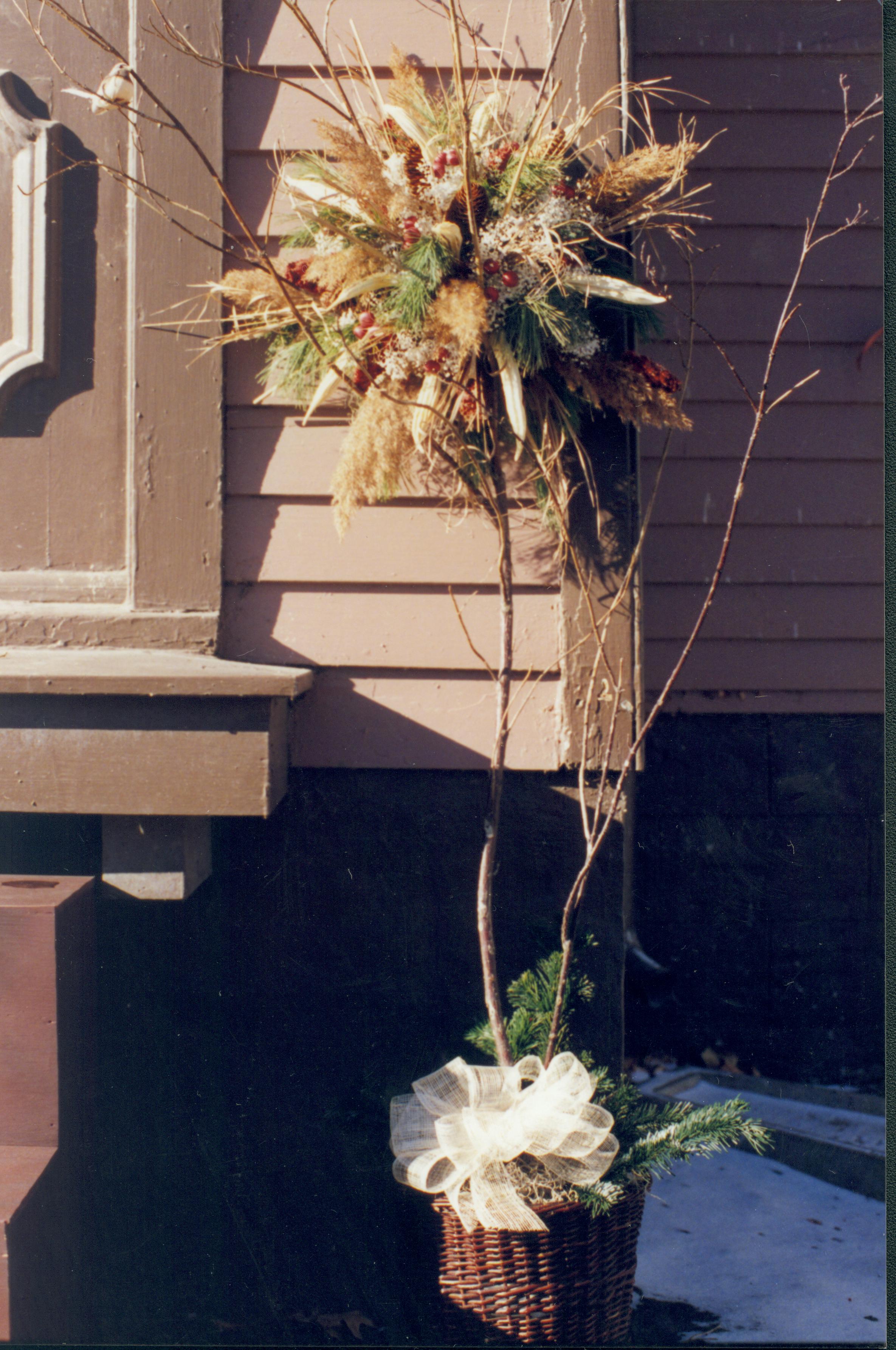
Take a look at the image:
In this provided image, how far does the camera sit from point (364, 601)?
216cm

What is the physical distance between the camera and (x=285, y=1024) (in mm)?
2199

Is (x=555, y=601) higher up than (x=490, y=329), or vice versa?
(x=490, y=329)

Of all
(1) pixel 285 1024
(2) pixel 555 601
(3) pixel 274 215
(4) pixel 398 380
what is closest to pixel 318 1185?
(1) pixel 285 1024

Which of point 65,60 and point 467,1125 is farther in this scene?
point 65,60

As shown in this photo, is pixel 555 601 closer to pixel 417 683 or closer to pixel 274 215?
pixel 417 683

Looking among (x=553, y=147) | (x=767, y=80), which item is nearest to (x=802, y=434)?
(x=767, y=80)

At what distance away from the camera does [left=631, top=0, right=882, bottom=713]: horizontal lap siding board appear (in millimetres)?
2861

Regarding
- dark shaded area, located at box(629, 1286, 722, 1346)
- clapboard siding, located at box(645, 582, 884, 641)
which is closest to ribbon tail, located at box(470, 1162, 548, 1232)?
dark shaded area, located at box(629, 1286, 722, 1346)

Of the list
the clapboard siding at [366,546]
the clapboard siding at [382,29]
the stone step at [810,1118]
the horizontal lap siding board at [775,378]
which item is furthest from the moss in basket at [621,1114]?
the clapboard siding at [382,29]

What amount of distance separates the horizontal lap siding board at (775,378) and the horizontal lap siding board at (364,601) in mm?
912

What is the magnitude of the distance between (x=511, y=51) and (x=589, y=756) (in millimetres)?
1631

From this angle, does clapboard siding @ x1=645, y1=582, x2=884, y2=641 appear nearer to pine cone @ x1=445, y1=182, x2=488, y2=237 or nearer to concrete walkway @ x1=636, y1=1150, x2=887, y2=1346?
pine cone @ x1=445, y1=182, x2=488, y2=237

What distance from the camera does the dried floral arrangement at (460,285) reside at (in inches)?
73.5

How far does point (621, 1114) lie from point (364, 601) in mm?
1236
